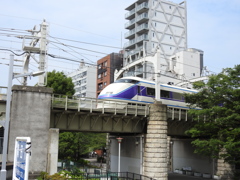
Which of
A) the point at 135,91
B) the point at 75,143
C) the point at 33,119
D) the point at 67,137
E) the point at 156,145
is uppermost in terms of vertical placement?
the point at 135,91

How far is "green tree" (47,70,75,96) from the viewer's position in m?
55.3

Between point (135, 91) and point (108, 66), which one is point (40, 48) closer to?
point (135, 91)

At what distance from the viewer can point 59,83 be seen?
55.9 m

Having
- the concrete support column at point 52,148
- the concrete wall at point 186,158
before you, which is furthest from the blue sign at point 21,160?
the concrete wall at point 186,158

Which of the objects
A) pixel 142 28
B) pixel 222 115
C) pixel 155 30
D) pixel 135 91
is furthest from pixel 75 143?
pixel 155 30

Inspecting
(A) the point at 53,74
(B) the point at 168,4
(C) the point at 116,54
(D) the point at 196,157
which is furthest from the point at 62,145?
(B) the point at 168,4

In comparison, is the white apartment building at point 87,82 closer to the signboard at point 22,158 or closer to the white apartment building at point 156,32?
the white apartment building at point 156,32

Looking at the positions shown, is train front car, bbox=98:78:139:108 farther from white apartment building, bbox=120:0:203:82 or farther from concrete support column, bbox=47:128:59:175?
white apartment building, bbox=120:0:203:82

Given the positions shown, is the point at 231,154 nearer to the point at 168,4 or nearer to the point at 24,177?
the point at 24,177

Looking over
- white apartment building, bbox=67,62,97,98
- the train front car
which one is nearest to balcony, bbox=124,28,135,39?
white apartment building, bbox=67,62,97,98

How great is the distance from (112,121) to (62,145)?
79.8 ft

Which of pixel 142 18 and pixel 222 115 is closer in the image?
pixel 222 115

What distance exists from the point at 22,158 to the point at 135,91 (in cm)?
2343

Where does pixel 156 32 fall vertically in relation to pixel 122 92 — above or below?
above
